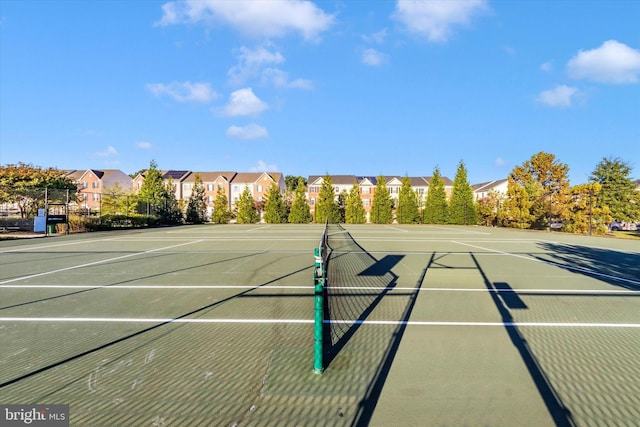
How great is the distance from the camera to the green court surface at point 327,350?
8.70 ft

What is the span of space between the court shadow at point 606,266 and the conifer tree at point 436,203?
85.9ft

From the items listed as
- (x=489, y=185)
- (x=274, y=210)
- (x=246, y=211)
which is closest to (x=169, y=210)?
(x=246, y=211)

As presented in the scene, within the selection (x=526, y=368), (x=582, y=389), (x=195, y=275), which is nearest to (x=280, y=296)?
(x=195, y=275)

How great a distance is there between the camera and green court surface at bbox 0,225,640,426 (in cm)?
265

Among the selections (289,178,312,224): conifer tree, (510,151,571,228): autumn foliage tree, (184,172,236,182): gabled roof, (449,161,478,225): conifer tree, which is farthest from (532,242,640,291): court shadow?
(184,172,236,182): gabled roof

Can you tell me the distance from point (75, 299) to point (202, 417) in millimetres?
4946

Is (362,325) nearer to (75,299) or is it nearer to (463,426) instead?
(463,426)

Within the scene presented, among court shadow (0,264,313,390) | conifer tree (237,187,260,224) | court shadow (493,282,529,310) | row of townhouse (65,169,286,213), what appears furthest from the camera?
row of townhouse (65,169,286,213)

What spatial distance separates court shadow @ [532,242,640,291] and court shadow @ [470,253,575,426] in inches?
127

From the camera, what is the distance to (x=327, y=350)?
12.4 feet

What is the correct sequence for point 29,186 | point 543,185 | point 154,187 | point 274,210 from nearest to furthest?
1. point 29,186
2. point 543,185
3. point 154,187
4. point 274,210

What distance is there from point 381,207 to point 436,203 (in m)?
6.95

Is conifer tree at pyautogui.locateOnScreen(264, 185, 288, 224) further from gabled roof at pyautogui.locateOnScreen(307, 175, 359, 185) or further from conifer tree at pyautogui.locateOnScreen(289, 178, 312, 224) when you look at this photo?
gabled roof at pyautogui.locateOnScreen(307, 175, 359, 185)

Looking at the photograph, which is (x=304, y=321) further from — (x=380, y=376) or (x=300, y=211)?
(x=300, y=211)
